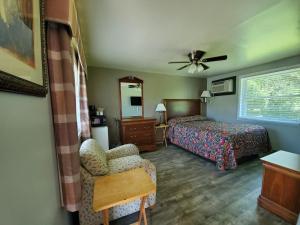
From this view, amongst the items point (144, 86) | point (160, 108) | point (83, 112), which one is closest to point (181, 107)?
point (160, 108)

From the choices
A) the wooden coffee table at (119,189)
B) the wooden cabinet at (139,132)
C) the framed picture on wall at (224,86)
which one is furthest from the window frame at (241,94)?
the wooden coffee table at (119,189)

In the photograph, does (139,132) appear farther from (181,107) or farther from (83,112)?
(181,107)

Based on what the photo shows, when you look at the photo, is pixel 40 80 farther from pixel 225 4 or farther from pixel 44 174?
pixel 225 4

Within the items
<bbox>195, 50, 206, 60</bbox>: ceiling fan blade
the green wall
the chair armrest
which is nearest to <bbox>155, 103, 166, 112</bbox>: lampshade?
the green wall

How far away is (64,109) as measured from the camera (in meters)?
1.02

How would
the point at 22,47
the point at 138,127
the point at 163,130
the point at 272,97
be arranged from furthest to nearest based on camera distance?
the point at 163,130 → the point at 138,127 → the point at 272,97 → the point at 22,47

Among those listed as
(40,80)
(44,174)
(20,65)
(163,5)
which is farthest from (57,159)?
(163,5)

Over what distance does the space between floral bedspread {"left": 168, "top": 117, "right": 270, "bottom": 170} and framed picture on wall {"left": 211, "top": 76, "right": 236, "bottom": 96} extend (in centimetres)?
159

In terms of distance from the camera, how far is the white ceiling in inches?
57.6

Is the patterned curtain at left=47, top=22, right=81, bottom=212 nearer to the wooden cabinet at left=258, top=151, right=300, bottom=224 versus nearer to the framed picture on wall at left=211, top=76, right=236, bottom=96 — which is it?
the wooden cabinet at left=258, top=151, right=300, bottom=224

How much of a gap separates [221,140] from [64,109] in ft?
9.11

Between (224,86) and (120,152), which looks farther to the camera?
(224,86)

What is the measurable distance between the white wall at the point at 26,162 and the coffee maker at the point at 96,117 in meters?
2.51

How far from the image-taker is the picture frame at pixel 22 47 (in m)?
0.47
